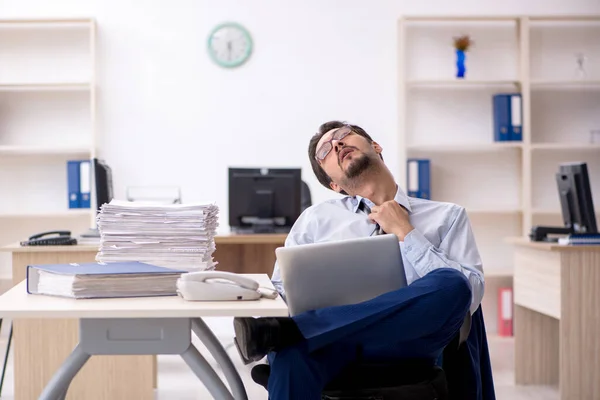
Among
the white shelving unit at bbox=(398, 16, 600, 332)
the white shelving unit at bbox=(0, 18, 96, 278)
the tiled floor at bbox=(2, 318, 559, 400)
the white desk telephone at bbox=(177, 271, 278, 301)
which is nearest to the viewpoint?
the white desk telephone at bbox=(177, 271, 278, 301)

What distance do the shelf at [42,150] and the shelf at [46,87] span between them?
1.34 ft

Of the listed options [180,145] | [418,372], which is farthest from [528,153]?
[418,372]

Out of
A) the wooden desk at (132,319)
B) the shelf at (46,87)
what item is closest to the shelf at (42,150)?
the shelf at (46,87)

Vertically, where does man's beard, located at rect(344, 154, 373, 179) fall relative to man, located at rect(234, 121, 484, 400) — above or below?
above

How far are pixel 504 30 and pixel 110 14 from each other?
2.72m

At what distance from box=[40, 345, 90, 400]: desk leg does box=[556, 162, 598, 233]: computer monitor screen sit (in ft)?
7.88

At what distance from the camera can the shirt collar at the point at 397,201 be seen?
206cm

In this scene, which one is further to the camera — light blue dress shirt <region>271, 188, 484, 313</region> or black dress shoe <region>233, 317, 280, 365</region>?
light blue dress shirt <region>271, 188, 484, 313</region>

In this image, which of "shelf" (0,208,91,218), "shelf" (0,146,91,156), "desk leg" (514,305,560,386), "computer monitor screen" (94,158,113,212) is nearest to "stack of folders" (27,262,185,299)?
"computer monitor screen" (94,158,113,212)

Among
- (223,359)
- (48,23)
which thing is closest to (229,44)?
(48,23)

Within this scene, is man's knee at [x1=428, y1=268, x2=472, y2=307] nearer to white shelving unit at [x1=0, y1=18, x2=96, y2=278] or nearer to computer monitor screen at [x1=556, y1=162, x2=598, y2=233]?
computer monitor screen at [x1=556, y1=162, x2=598, y2=233]

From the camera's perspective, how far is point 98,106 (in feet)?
16.8

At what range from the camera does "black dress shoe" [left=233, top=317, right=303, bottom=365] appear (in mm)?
1456

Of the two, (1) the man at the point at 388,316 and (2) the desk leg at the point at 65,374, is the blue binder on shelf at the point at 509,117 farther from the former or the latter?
(2) the desk leg at the point at 65,374
